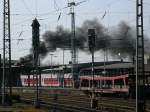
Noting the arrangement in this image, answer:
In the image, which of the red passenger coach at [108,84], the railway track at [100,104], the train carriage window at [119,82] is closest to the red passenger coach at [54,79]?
the red passenger coach at [108,84]

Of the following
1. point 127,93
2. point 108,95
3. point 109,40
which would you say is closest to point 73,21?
point 109,40

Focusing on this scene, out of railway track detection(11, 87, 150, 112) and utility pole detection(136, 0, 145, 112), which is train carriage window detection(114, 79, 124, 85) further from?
utility pole detection(136, 0, 145, 112)

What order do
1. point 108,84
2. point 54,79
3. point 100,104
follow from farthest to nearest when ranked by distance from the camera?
point 54,79 < point 108,84 < point 100,104

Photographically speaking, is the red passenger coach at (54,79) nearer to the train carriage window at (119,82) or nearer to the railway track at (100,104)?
the train carriage window at (119,82)

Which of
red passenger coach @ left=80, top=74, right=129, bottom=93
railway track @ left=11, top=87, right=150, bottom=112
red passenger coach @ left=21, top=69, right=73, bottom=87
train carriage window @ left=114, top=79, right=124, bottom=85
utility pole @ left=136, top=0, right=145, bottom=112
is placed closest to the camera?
utility pole @ left=136, top=0, right=145, bottom=112

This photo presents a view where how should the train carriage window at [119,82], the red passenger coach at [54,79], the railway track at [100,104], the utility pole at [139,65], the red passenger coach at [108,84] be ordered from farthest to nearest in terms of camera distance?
the red passenger coach at [54,79] < the train carriage window at [119,82] < the red passenger coach at [108,84] < the railway track at [100,104] < the utility pole at [139,65]

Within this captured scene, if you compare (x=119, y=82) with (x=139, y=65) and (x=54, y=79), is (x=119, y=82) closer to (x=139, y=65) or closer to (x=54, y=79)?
(x=139, y=65)

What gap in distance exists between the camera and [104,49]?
275 feet

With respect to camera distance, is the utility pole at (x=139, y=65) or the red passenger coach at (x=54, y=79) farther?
the red passenger coach at (x=54, y=79)

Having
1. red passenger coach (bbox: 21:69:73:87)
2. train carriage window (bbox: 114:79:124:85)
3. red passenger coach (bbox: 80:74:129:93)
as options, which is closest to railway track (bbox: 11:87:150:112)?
red passenger coach (bbox: 80:74:129:93)

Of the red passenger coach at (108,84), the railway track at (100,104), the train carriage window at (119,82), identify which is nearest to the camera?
the railway track at (100,104)

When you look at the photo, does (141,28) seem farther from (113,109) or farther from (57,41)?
(57,41)

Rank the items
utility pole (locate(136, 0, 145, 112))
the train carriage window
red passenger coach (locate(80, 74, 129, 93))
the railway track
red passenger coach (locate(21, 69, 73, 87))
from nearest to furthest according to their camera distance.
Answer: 1. utility pole (locate(136, 0, 145, 112))
2. the railway track
3. red passenger coach (locate(80, 74, 129, 93))
4. the train carriage window
5. red passenger coach (locate(21, 69, 73, 87))

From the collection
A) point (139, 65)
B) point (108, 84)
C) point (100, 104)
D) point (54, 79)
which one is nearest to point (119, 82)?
point (108, 84)
